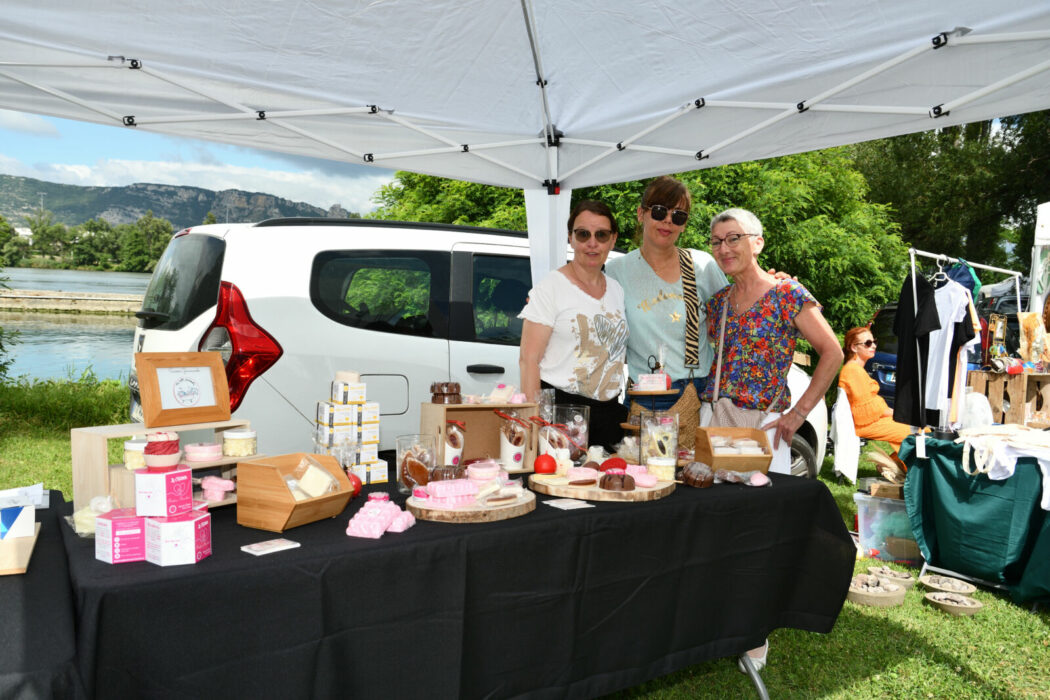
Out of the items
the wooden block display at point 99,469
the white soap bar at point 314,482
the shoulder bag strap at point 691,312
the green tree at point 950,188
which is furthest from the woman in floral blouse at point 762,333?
the green tree at point 950,188

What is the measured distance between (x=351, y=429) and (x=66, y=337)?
13799mm

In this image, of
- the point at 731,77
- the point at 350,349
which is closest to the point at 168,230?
the point at 350,349

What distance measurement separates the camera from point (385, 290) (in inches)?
164

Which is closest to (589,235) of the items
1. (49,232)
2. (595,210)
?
(595,210)

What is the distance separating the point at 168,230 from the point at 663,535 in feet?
80.9

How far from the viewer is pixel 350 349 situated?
4.05m

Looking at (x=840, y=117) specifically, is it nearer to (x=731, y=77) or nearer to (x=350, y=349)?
(x=731, y=77)

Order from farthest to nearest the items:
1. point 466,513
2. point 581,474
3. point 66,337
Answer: point 66,337
point 581,474
point 466,513

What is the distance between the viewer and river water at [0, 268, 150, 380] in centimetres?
834

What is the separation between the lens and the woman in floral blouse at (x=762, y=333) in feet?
9.20

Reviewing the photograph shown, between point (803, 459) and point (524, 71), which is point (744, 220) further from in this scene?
point (803, 459)

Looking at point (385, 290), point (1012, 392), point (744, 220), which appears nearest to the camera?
point (744, 220)

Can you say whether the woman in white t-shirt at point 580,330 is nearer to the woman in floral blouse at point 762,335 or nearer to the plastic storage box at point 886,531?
the woman in floral blouse at point 762,335

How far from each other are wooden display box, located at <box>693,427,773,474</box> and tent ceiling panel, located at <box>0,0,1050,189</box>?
1455mm
